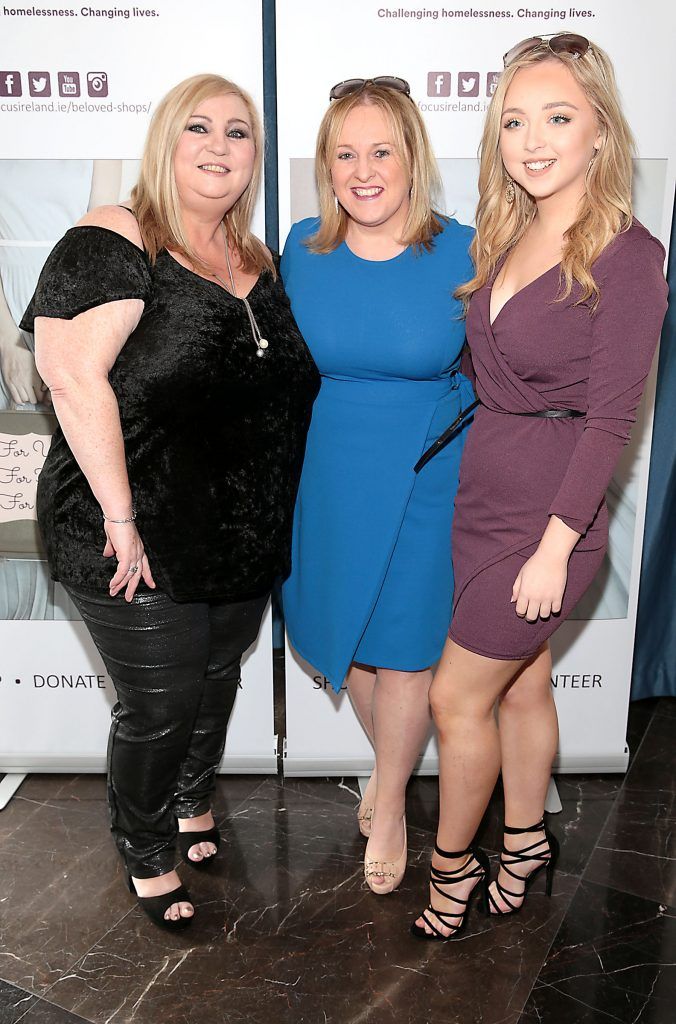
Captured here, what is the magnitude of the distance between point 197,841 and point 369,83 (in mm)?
1844

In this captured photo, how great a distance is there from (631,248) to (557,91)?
1.03ft

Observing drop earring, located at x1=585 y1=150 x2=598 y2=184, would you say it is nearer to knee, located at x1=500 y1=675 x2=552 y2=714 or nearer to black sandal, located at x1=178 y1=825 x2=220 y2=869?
knee, located at x1=500 y1=675 x2=552 y2=714

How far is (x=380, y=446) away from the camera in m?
2.09

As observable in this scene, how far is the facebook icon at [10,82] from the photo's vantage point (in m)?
2.29

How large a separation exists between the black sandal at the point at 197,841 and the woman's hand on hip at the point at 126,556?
0.83 meters

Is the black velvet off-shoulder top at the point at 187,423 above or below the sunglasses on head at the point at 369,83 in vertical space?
below

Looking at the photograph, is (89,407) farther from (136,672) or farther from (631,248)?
(631,248)

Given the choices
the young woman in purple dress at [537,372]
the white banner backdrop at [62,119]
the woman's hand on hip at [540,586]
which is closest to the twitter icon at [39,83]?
the white banner backdrop at [62,119]

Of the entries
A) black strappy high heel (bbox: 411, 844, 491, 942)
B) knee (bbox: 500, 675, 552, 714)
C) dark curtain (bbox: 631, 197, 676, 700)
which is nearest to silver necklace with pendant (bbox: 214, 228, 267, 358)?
knee (bbox: 500, 675, 552, 714)

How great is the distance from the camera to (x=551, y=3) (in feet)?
7.45

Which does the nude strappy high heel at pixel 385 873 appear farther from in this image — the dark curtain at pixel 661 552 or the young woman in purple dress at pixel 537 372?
the dark curtain at pixel 661 552

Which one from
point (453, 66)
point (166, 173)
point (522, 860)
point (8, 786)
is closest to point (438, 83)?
point (453, 66)

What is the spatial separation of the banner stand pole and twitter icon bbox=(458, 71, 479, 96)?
2.18m

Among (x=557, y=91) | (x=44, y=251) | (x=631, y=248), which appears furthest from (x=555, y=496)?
(x=44, y=251)
